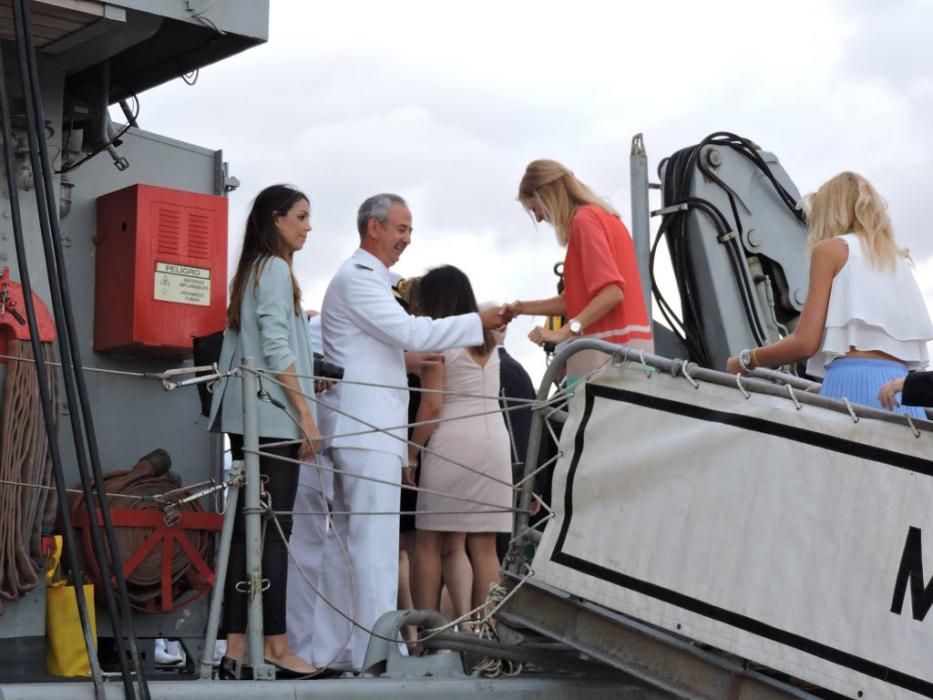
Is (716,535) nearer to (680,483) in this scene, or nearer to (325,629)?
(680,483)

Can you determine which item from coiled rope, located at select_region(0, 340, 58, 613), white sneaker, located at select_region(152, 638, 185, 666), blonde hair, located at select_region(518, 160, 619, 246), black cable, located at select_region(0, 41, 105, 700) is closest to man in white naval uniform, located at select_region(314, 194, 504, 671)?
blonde hair, located at select_region(518, 160, 619, 246)

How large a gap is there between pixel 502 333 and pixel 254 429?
1.69 meters

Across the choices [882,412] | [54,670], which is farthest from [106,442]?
[882,412]

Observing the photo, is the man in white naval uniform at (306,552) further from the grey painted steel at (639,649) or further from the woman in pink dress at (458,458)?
the grey painted steel at (639,649)

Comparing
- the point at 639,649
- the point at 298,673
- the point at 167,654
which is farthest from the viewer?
the point at 167,654

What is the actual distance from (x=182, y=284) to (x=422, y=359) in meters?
1.01

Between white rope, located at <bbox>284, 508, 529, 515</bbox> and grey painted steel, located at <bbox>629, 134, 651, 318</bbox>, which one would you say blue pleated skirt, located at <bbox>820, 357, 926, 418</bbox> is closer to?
white rope, located at <bbox>284, 508, 529, 515</bbox>

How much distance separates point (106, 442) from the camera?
5.56 metres

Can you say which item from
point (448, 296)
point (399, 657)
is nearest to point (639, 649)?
point (399, 657)

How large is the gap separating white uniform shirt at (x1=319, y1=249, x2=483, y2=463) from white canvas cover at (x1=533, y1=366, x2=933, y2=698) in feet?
2.86

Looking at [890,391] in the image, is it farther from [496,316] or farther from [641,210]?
[641,210]

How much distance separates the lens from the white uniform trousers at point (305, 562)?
496 centimetres

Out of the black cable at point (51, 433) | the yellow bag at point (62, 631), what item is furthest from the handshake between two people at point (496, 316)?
the black cable at point (51, 433)

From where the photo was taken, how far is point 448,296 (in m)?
5.38
